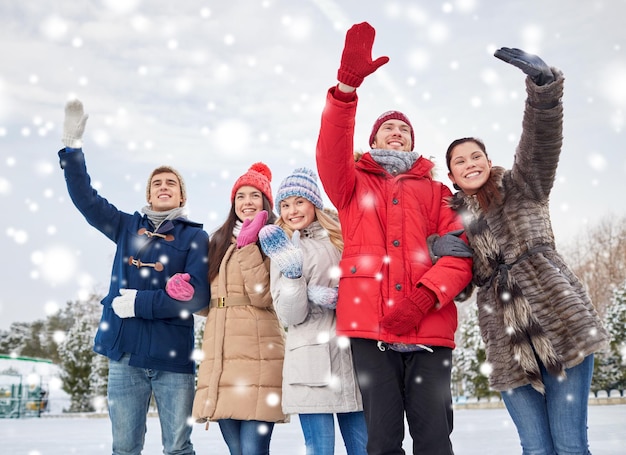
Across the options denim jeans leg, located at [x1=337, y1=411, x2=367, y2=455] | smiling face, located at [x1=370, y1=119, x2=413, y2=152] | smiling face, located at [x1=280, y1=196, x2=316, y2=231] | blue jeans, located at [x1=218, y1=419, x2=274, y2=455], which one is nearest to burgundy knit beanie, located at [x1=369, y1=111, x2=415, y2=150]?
smiling face, located at [x1=370, y1=119, x2=413, y2=152]

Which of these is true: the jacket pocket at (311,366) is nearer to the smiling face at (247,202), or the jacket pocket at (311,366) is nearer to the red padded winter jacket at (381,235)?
the red padded winter jacket at (381,235)

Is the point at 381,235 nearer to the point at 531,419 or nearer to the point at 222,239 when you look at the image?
the point at 531,419

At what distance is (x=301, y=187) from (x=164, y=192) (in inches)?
38.0

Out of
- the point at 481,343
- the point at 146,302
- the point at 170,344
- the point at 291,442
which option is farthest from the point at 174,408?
the point at 481,343

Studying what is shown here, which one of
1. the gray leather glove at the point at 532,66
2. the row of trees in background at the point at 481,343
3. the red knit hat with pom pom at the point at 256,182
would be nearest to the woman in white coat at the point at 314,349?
the red knit hat with pom pom at the point at 256,182

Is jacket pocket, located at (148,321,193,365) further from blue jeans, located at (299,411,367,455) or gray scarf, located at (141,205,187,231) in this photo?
blue jeans, located at (299,411,367,455)

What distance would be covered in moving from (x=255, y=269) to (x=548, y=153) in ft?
5.29

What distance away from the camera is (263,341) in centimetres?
314

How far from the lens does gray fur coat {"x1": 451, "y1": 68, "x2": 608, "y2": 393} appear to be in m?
2.45

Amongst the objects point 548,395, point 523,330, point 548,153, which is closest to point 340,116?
point 548,153

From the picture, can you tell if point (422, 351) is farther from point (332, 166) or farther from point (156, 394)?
point (156, 394)

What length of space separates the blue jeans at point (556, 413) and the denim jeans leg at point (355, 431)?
735 mm

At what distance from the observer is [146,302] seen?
10.3ft

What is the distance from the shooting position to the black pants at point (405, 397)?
7.79 ft
